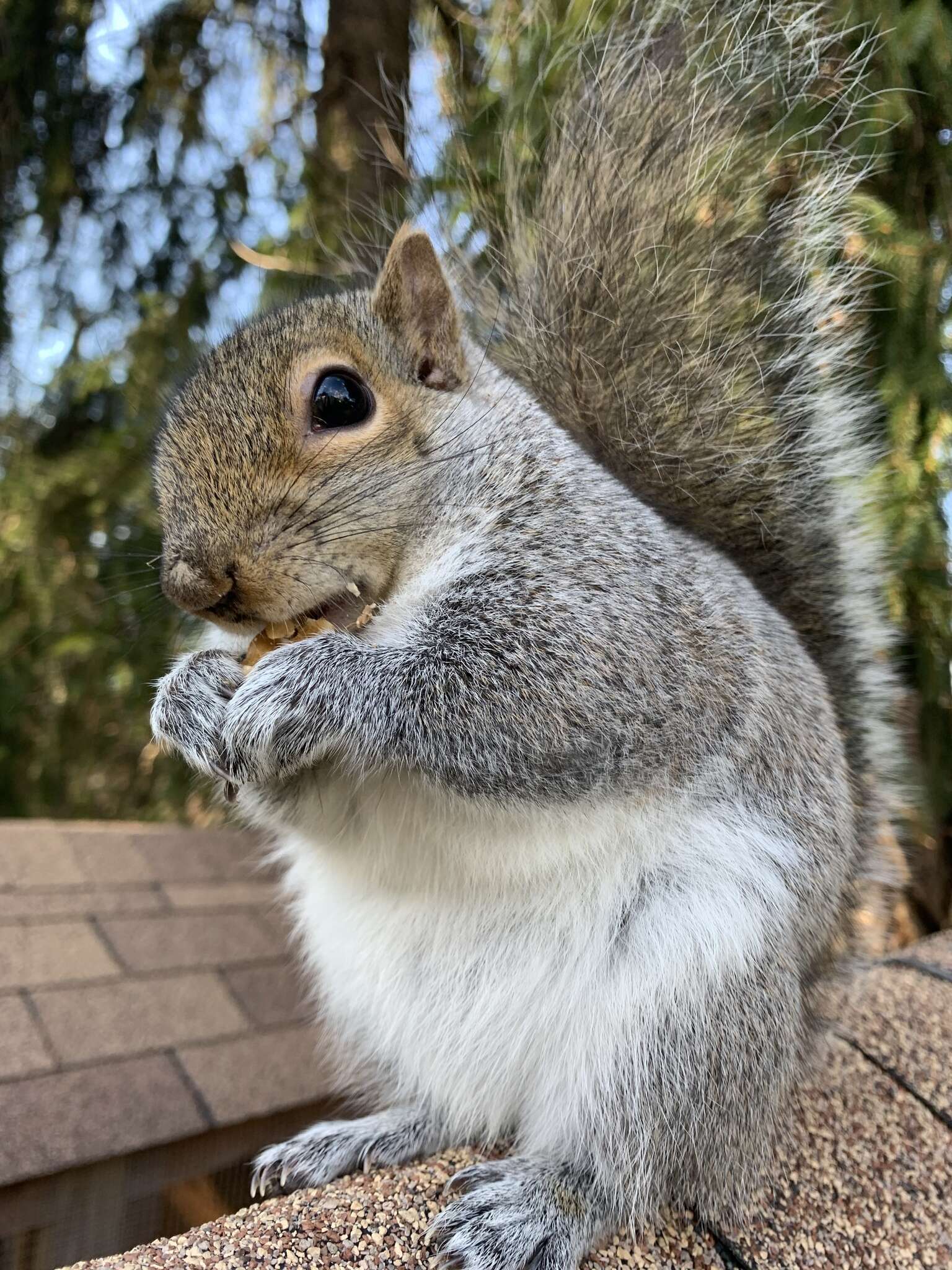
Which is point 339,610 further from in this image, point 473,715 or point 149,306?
point 149,306

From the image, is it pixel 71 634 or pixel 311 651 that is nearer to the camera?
pixel 311 651

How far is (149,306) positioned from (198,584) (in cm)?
225

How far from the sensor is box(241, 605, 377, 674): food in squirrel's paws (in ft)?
3.60

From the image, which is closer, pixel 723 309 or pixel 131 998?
pixel 723 309


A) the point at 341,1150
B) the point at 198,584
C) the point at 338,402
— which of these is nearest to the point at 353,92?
the point at 338,402

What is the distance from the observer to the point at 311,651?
1.01m

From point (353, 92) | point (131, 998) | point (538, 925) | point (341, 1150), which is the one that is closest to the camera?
point (538, 925)

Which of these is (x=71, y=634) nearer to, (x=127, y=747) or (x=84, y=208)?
(x=127, y=747)

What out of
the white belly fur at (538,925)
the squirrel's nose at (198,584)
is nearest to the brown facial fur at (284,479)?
the squirrel's nose at (198,584)

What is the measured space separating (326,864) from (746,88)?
133cm

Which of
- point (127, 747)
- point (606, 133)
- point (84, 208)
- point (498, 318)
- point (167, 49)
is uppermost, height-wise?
point (167, 49)

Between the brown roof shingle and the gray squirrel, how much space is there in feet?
1.05

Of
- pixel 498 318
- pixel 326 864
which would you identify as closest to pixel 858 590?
pixel 498 318

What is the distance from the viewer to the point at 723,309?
4.68 feet
